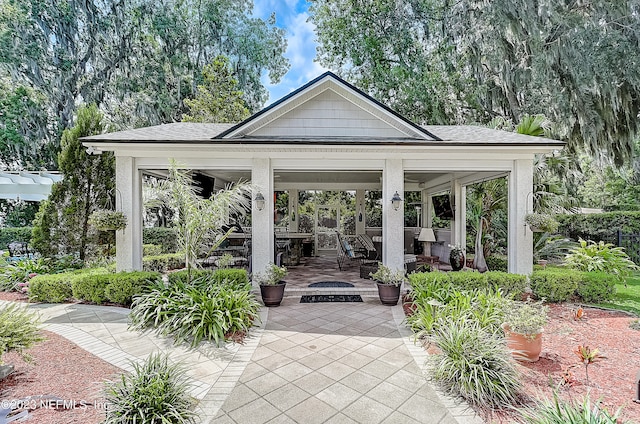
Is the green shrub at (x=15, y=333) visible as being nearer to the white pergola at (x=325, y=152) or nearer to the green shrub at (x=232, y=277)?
the green shrub at (x=232, y=277)

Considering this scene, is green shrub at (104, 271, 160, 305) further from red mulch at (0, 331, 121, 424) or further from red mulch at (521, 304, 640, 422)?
red mulch at (521, 304, 640, 422)

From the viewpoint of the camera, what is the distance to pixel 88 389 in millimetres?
3381

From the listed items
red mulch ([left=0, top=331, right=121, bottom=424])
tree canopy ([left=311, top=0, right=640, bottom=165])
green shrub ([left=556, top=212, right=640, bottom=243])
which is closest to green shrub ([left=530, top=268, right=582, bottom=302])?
green shrub ([left=556, top=212, right=640, bottom=243])

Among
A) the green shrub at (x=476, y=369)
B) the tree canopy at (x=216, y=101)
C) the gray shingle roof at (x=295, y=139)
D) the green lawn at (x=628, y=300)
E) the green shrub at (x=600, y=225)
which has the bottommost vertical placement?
the green lawn at (x=628, y=300)

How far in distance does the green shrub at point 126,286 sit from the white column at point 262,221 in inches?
85.7

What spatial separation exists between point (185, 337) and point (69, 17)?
2167cm

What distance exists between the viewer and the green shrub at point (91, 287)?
252 inches

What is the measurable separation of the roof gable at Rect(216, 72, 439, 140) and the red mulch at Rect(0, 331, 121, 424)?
5.54 meters

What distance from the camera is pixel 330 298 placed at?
7133 mm

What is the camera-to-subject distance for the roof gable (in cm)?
784

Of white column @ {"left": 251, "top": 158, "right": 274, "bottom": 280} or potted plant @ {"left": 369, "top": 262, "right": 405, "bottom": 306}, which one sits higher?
white column @ {"left": 251, "top": 158, "right": 274, "bottom": 280}

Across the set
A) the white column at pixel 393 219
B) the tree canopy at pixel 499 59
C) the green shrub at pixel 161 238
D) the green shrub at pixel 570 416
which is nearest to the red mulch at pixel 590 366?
the green shrub at pixel 570 416

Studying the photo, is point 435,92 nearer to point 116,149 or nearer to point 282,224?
point 282,224

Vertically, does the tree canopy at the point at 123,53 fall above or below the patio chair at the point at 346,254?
above
